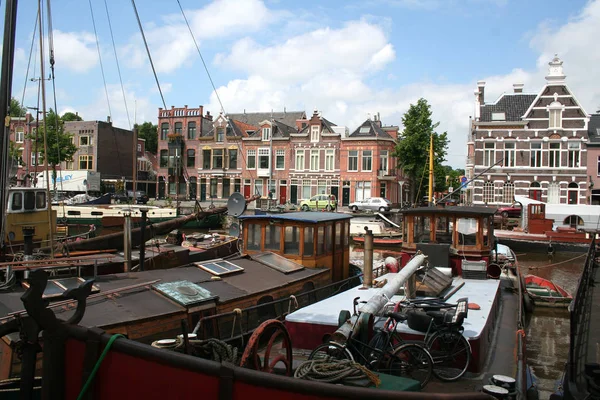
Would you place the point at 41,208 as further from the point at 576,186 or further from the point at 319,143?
the point at 576,186

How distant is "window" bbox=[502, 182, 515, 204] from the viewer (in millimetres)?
39375

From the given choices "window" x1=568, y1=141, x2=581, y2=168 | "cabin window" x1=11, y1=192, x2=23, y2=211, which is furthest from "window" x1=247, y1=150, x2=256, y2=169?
"cabin window" x1=11, y1=192, x2=23, y2=211

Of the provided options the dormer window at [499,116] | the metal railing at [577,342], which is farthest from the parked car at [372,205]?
the metal railing at [577,342]

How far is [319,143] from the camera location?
151 ft

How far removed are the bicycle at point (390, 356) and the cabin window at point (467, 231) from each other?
6523mm

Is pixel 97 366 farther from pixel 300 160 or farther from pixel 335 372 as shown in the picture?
pixel 300 160

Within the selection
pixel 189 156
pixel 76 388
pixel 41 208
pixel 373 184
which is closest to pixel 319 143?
pixel 373 184

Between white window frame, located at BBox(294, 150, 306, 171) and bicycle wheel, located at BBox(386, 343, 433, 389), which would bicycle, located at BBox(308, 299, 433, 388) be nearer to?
bicycle wheel, located at BBox(386, 343, 433, 389)

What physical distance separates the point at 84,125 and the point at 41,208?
41753 millimetres

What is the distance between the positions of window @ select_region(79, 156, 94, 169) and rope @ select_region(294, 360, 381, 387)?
55.8 metres

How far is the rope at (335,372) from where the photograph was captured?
4.21m

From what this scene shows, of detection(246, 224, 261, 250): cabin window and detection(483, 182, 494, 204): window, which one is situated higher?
detection(483, 182, 494, 204): window

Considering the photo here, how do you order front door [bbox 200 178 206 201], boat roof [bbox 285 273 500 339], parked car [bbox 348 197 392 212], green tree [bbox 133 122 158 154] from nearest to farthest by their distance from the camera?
boat roof [bbox 285 273 500 339] < parked car [bbox 348 197 392 212] < front door [bbox 200 178 206 201] < green tree [bbox 133 122 158 154]

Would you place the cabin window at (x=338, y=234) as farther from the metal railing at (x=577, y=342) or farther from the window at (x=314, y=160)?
the window at (x=314, y=160)
